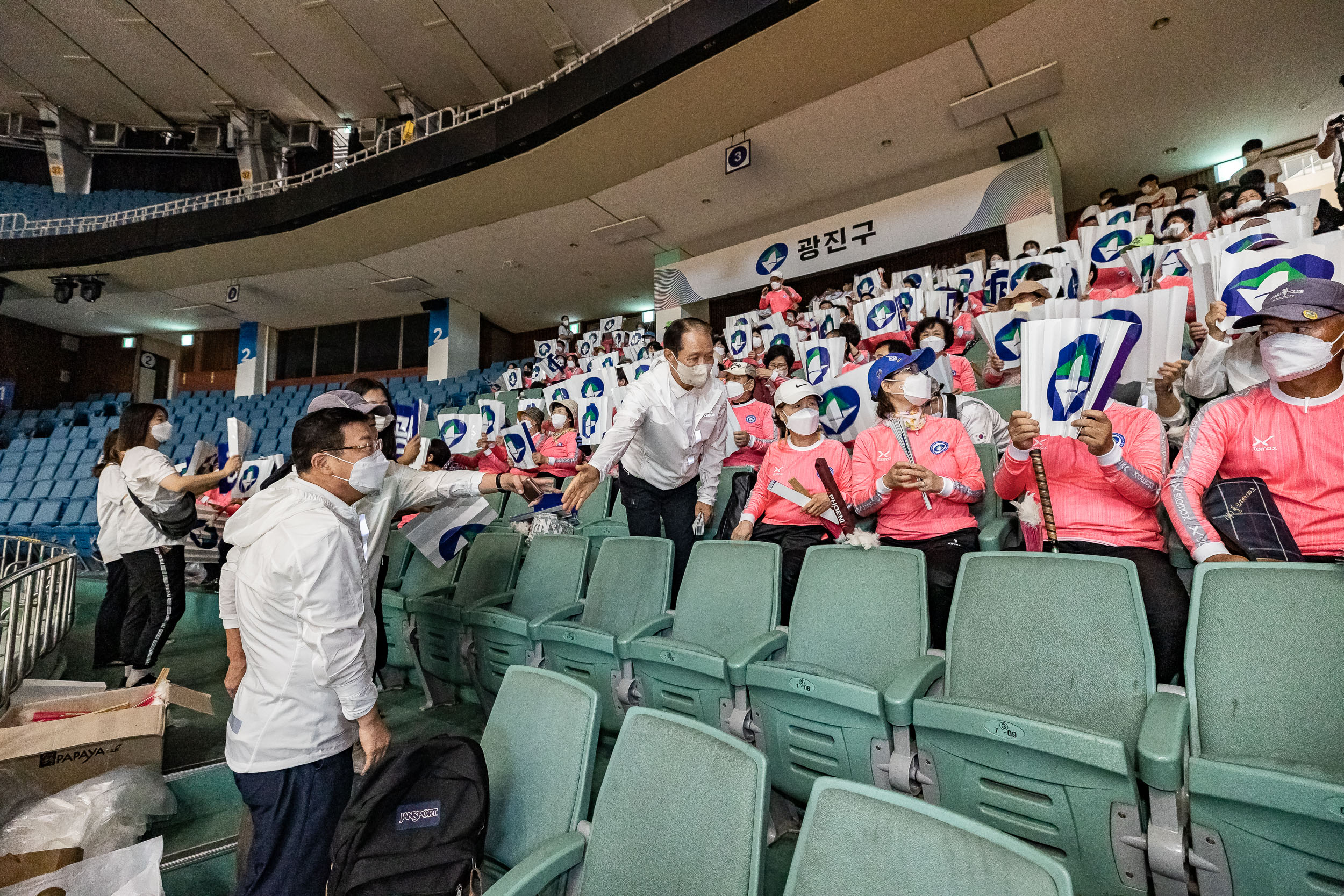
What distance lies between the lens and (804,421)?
2551mm

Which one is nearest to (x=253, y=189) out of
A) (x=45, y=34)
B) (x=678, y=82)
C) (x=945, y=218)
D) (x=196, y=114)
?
(x=196, y=114)

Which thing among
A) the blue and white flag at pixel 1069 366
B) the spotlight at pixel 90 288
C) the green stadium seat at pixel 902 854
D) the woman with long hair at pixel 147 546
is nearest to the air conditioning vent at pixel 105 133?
the spotlight at pixel 90 288

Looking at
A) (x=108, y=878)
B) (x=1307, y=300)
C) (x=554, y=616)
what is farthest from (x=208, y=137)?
(x=1307, y=300)

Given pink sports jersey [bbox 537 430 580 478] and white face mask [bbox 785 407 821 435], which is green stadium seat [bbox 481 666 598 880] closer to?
white face mask [bbox 785 407 821 435]

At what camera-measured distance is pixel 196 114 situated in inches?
505

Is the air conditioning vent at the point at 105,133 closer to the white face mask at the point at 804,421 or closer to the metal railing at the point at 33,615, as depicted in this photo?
the metal railing at the point at 33,615

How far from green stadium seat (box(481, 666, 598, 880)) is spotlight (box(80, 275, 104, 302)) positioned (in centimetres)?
1410

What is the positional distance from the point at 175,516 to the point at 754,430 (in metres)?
2.98

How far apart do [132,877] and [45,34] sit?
15887mm

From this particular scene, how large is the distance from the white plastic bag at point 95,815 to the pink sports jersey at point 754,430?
284 cm

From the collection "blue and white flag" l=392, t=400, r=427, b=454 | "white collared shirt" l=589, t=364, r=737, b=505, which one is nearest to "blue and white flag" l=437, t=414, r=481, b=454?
"blue and white flag" l=392, t=400, r=427, b=454

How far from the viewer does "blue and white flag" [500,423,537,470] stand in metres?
4.13

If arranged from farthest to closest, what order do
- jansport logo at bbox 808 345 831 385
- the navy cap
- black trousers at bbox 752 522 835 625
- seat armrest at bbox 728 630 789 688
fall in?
1. jansport logo at bbox 808 345 831 385
2. black trousers at bbox 752 522 835 625
3. seat armrest at bbox 728 630 789 688
4. the navy cap

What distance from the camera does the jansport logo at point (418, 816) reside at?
1.12 meters
